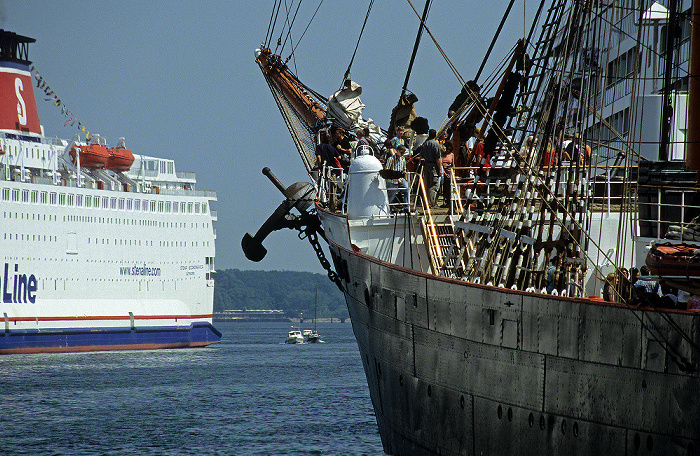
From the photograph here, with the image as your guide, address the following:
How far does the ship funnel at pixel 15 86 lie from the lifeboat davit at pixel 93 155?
3.29m

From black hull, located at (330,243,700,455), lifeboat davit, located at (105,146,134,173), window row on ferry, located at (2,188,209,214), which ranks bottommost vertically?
black hull, located at (330,243,700,455)

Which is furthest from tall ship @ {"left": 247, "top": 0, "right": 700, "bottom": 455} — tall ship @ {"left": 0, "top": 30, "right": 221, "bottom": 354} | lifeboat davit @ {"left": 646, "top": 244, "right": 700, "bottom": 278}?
tall ship @ {"left": 0, "top": 30, "right": 221, "bottom": 354}

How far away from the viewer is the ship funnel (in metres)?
63.7

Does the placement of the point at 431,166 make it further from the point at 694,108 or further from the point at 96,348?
the point at 96,348

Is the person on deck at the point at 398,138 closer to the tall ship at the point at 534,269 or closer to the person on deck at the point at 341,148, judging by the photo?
the tall ship at the point at 534,269

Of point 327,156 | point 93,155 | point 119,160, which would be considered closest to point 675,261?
point 327,156

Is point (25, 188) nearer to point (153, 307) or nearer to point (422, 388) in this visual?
point (153, 307)

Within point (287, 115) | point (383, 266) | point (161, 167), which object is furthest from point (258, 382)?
point (161, 167)

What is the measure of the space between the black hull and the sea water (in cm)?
539

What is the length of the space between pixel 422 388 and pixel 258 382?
2616 cm

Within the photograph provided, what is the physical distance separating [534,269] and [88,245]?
170 feet

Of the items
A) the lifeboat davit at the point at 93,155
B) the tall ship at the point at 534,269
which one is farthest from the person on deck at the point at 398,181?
the lifeboat davit at the point at 93,155

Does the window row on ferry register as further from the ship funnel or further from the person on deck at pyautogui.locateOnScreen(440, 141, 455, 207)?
the person on deck at pyautogui.locateOnScreen(440, 141, 455, 207)

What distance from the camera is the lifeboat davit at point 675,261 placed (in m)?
9.56
